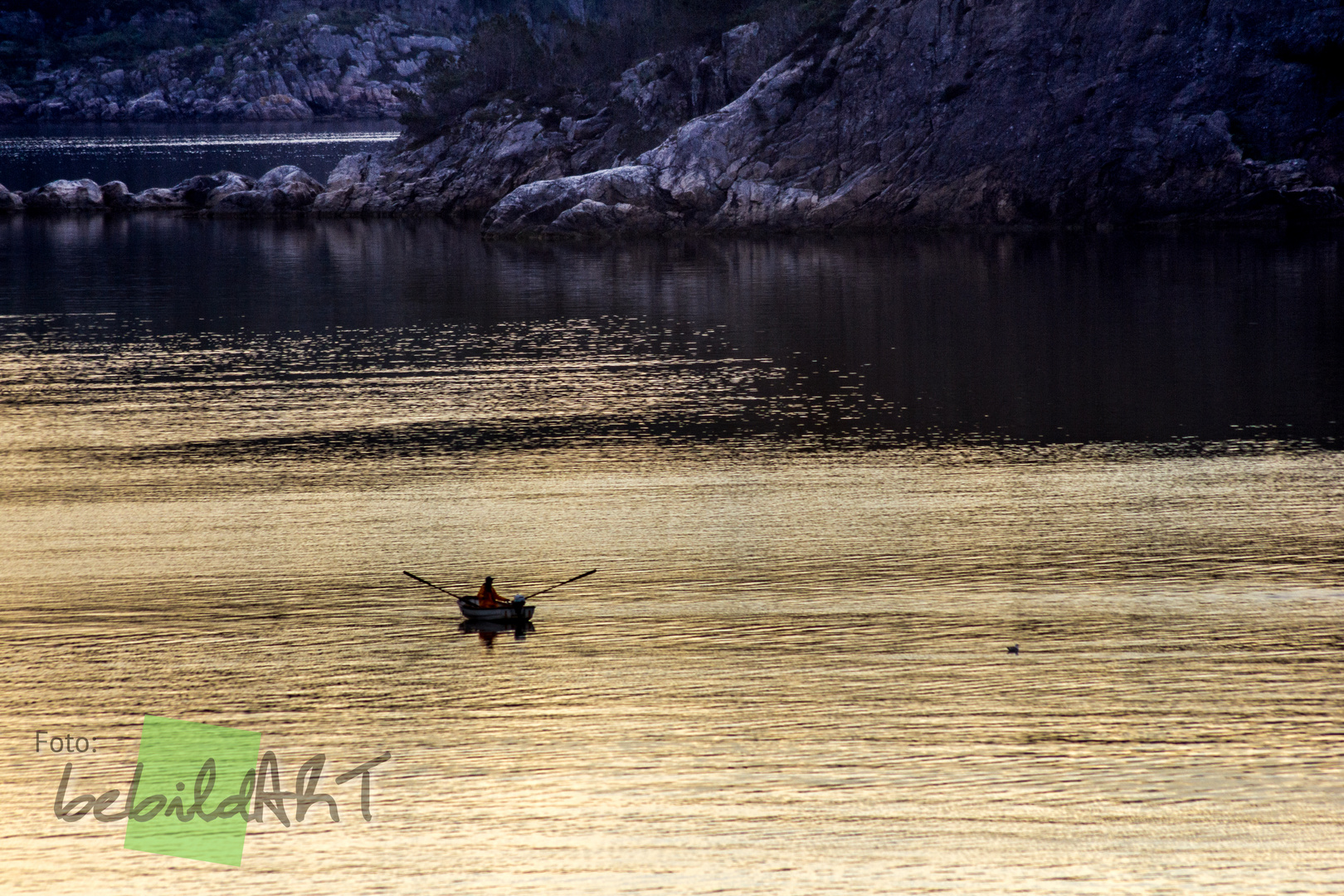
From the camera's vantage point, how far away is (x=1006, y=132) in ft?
241

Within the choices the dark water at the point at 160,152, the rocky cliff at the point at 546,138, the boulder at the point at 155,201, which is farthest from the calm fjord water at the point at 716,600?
the dark water at the point at 160,152

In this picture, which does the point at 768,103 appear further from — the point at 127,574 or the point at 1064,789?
the point at 1064,789

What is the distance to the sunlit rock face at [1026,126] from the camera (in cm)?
7144

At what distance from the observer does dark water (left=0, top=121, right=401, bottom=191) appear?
123m

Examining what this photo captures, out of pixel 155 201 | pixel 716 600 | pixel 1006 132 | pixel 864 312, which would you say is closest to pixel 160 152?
pixel 155 201

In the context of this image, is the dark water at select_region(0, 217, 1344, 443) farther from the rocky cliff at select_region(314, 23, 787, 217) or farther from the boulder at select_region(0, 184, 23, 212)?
the boulder at select_region(0, 184, 23, 212)

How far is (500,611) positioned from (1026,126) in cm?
6087

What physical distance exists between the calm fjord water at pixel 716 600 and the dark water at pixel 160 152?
3437 inches

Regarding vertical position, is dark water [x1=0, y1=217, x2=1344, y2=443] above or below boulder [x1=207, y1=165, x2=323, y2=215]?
below

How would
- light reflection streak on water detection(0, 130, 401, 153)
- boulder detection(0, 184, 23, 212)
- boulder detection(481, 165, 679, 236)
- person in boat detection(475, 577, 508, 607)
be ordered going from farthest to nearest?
light reflection streak on water detection(0, 130, 401, 153) < boulder detection(0, 184, 23, 212) < boulder detection(481, 165, 679, 236) < person in boat detection(475, 577, 508, 607)

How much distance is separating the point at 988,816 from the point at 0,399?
31087mm

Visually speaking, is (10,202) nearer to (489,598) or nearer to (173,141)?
(173,141)

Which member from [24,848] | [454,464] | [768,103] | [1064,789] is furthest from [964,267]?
[24,848]

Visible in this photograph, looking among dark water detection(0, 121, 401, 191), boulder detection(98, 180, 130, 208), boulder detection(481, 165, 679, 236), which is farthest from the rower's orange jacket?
dark water detection(0, 121, 401, 191)
